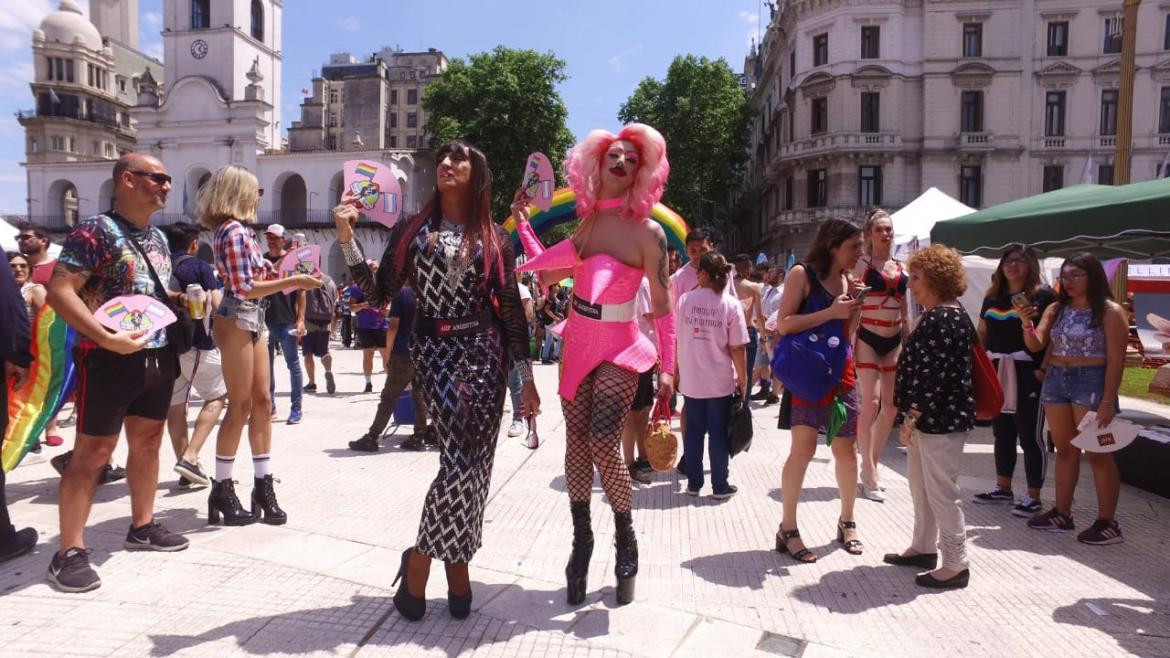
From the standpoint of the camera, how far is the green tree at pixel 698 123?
1756 inches

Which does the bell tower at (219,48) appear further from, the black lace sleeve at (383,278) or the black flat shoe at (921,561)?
the black flat shoe at (921,561)

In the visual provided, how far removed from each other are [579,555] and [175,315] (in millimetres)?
2386

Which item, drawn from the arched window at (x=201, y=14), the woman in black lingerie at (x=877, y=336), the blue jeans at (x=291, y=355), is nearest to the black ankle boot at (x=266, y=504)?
the blue jeans at (x=291, y=355)

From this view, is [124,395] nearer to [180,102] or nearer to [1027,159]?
[1027,159]

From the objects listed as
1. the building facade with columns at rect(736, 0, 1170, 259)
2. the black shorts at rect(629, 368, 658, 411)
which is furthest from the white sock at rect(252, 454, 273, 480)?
the building facade with columns at rect(736, 0, 1170, 259)

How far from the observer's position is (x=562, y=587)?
11.8 feet

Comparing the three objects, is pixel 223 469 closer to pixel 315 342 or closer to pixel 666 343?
pixel 666 343

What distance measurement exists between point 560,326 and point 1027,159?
131 ft

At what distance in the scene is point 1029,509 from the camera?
203 inches

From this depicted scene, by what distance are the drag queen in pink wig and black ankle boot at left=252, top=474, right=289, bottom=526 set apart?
2083mm

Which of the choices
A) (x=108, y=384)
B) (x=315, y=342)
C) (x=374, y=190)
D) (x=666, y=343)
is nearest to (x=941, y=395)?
(x=666, y=343)

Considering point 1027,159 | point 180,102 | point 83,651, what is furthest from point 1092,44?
point 180,102

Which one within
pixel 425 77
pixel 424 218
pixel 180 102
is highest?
pixel 425 77

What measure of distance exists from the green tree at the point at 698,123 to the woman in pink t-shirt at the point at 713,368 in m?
39.9
